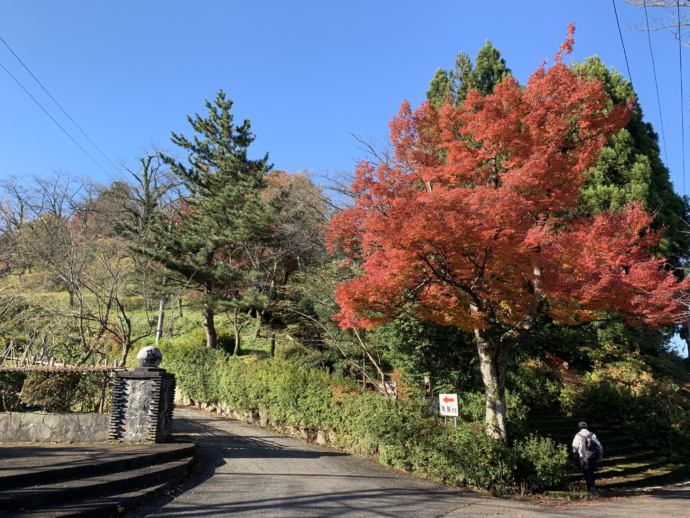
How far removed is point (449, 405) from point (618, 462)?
5962 millimetres

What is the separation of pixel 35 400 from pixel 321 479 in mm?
6249

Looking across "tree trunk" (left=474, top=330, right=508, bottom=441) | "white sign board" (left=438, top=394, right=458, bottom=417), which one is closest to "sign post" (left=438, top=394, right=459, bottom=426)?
"white sign board" (left=438, top=394, right=458, bottom=417)

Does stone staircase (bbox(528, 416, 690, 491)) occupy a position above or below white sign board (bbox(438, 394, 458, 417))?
below

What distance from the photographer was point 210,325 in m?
19.4

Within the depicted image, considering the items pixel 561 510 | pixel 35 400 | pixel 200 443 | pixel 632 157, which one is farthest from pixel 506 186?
pixel 632 157

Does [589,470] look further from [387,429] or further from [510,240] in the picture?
[510,240]

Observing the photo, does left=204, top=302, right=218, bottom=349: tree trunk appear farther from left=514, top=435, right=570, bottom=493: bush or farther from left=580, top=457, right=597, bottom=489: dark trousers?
left=580, top=457, right=597, bottom=489: dark trousers

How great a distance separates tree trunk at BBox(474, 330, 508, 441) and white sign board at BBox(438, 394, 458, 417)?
80cm

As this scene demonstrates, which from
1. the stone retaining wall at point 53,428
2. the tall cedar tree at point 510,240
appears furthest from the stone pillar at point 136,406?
the tall cedar tree at point 510,240

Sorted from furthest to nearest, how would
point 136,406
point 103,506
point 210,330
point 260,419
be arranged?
point 210,330, point 260,419, point 136,406, point 103,506

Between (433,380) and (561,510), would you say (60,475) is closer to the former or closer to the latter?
(561,510)

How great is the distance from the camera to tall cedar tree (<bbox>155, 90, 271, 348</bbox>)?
17547 mm

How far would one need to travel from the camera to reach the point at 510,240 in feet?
26.5

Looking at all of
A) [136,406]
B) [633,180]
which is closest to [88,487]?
[136,406]
